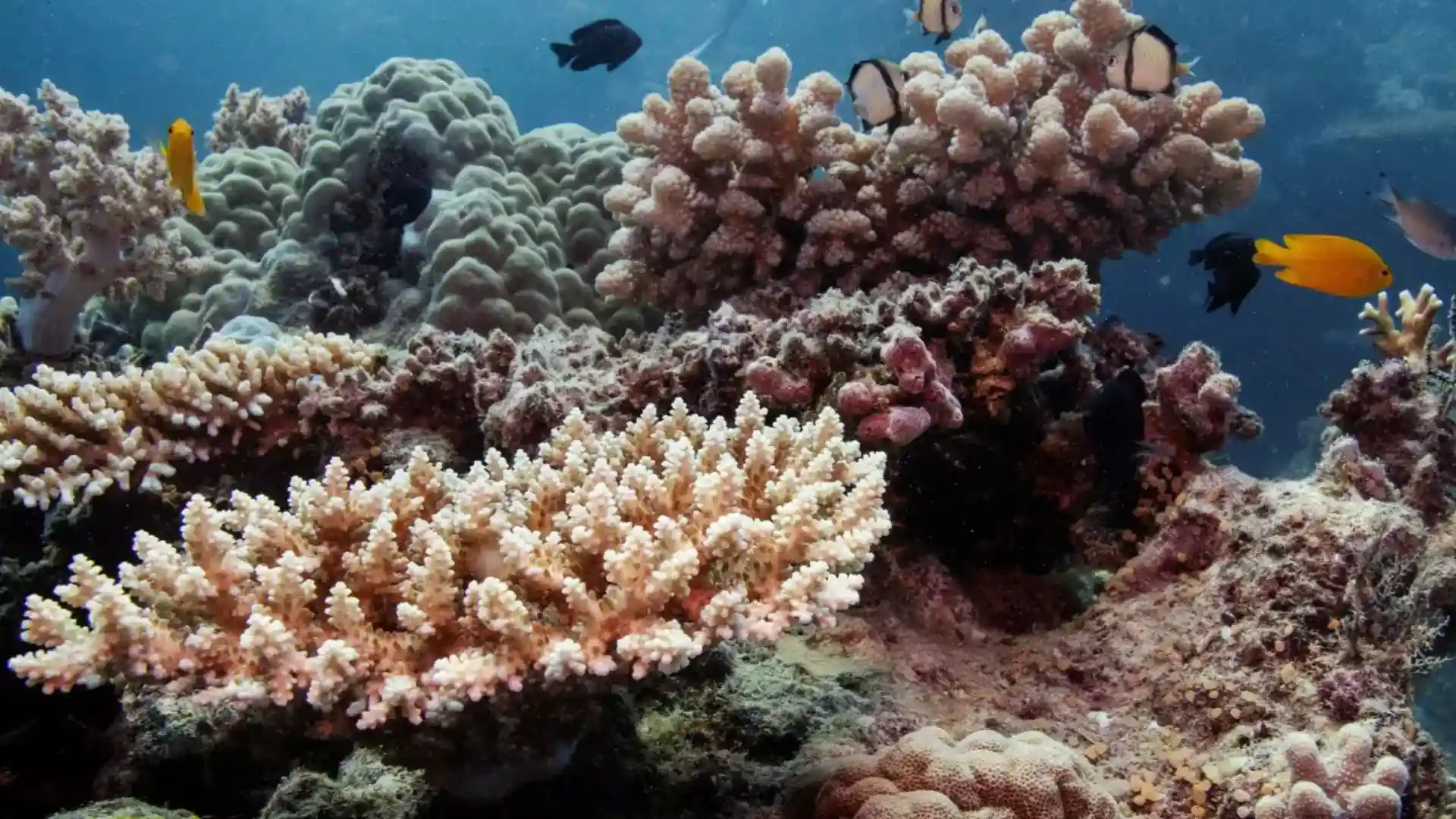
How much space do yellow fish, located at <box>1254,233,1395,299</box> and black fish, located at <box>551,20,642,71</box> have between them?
13.8 ft

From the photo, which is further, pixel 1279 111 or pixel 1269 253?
pixel 1279 111

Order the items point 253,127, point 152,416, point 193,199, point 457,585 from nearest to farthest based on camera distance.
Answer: point 457,585, point 152,416, point 193,199, point 253,127

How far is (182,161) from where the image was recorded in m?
4.72

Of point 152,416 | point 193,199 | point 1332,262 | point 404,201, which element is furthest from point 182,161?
point 1332,262

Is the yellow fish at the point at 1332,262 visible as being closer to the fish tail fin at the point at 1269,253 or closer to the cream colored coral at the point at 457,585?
the fish tail fin at the point at 1269,253

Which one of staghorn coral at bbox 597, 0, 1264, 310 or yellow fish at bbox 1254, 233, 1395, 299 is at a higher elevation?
staghorn coral at bbox 597, 0, 1264, 310

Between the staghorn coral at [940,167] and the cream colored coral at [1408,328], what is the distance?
929mm

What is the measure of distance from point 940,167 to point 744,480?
2.67m

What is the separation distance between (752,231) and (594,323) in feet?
4.56

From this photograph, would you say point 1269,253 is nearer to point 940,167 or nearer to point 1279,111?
point 940,167

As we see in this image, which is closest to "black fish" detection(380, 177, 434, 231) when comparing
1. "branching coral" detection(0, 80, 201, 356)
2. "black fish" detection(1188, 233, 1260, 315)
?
"branching coral" detection(0, 80, 201, 356)

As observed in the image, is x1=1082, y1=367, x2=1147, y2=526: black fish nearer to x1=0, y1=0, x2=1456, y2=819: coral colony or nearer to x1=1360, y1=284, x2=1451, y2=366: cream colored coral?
x1=0, y1=0, x2=1456, y2=819: coral colony

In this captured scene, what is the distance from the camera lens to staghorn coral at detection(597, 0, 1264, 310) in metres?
4.05

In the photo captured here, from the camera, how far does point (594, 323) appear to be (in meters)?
5.31
